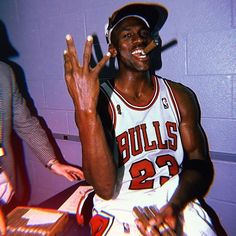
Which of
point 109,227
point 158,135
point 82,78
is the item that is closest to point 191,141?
point 158,135

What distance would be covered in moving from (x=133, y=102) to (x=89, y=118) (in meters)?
0.48

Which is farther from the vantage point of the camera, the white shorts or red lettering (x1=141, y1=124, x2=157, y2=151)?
red lettering (x1=141, y1=124, x2=157, y2=151)

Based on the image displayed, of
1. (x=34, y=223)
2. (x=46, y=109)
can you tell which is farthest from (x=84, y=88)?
(x=46, y=109)

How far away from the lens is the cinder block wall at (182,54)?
1488mm

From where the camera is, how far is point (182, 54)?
1596 mm

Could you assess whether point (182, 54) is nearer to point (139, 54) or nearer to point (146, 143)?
point (139, 54)

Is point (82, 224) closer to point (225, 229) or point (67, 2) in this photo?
point (225, 229)

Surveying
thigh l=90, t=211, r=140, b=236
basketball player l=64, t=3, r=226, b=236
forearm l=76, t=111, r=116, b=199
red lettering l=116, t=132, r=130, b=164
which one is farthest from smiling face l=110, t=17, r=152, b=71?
thigh l=90, t=211, r=140, b=236

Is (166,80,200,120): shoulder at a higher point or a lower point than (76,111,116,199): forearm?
higher

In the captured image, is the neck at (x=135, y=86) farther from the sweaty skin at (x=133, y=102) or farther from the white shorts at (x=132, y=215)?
the white shorts at (x=132, y=215)

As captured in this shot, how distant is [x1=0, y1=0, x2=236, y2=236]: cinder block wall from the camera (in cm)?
149

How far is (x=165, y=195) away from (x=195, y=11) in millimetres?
1084

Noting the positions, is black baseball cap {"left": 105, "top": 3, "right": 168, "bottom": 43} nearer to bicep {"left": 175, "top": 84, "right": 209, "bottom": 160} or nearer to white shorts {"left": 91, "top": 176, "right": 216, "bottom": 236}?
bicep {"left": 175, "top": 84, "right": 209, "bottom": 160}

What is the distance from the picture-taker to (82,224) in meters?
1.34
